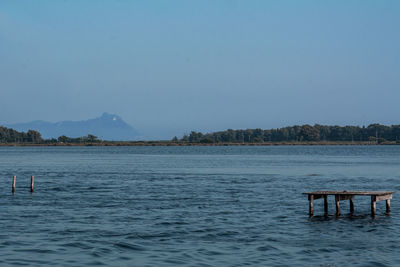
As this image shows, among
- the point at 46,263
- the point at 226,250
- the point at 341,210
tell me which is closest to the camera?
the point at 46,263

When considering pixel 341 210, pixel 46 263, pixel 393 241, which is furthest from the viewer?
pixel 341 210

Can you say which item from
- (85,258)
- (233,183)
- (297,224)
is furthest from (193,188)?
(85,258)

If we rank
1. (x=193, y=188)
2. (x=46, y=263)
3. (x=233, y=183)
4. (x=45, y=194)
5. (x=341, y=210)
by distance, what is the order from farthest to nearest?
(x=233, y=183) < (x=193, y=188) < (x=45, y=194) < (x=341, y=210) < (x=46, y=263)

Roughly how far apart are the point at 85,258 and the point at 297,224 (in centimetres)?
1286

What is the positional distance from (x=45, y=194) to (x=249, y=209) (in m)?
19.6

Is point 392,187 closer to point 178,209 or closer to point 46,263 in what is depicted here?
point 178,209

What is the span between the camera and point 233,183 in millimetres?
Result: 57750

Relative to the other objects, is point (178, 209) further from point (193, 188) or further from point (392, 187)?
point (392, 187)

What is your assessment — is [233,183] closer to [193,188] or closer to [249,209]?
[193,188]

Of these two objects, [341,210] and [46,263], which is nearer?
[46,263]

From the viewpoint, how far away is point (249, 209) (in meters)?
35.4

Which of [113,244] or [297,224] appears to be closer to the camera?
[113,244]

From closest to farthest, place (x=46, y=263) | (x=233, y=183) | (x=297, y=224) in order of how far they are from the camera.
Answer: (x=46, y=263) < (x=297, y=224) < (x=233, y=183)

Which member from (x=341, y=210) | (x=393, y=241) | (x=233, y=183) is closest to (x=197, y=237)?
(x=393, y=241)
